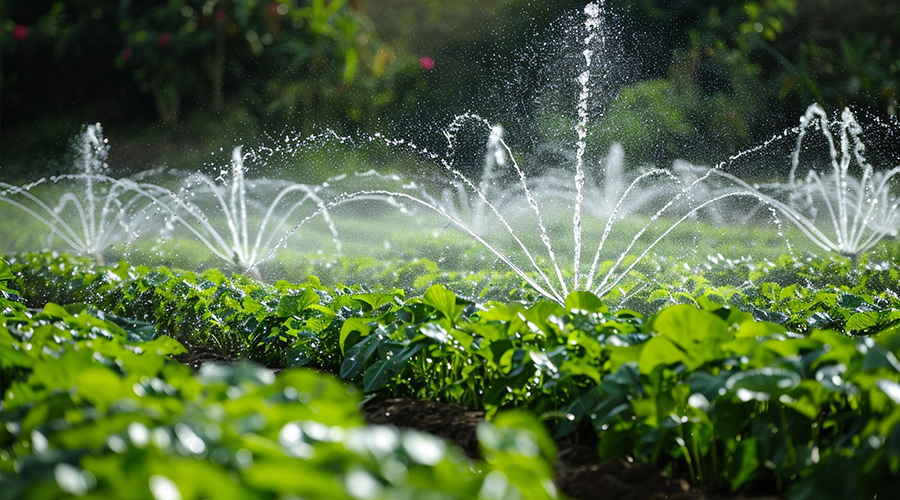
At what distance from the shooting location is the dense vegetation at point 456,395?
39.4 inches

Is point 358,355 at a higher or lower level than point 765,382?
lower

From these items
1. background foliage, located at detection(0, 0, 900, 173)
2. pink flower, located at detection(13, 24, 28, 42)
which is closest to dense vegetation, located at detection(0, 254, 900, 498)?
background foliage, located at detection(0, 0, 900, 173)

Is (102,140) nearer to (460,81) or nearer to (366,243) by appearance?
(460,81)

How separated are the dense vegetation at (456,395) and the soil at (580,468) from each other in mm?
37

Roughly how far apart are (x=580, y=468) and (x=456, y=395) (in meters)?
0.61

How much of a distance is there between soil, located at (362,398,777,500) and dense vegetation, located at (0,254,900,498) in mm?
37

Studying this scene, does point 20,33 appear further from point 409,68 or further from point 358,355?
point 358,355

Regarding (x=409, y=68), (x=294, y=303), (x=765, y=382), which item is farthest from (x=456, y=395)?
(x=409, y=68)

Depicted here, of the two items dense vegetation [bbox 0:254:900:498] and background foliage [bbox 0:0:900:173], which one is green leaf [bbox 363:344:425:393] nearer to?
dense vegetation [bbox 0:254:900:498]

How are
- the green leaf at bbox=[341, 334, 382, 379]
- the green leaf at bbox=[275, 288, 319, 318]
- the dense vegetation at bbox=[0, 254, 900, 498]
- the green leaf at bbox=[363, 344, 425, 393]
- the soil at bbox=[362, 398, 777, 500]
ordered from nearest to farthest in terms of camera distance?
the dense vegetation at bbox=[0, 254, 900, 498], the soil at bbox=[362, 398, 777, 500], the green leaf at bbox=[363, 344, 425, 393], the green leaf at bbox=[341, 334, 382, 379], the green leaf at bbox=[275, 288, 319, 318]

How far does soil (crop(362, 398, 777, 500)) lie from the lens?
1.81m

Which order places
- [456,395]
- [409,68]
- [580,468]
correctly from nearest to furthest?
1. [580,468]
2. [456,395]
3. [409,68]

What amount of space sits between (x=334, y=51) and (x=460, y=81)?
73.4 inches

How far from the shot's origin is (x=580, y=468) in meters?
1.97
